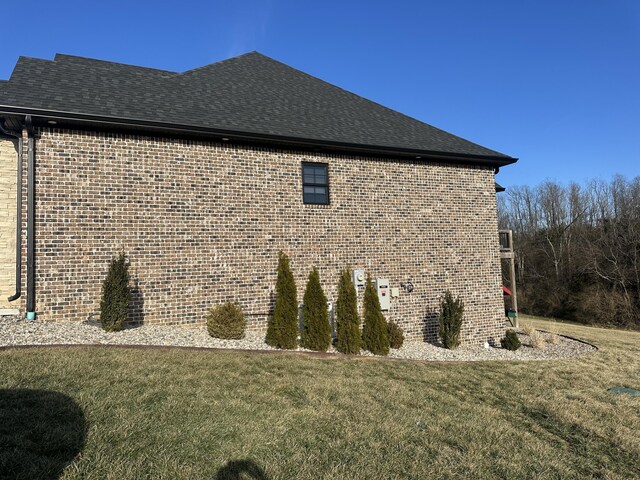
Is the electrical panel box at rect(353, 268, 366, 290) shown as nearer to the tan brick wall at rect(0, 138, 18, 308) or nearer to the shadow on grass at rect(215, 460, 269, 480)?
the shadow on grass at rect(215, 460, 269, 480)

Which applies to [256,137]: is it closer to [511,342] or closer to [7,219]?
[7,219]

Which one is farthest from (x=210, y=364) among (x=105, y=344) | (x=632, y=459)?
(x=632, y=459)

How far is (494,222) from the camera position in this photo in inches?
494

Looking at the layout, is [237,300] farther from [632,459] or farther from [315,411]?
[632,459]

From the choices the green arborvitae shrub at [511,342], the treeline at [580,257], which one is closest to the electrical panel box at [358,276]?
the green arborvitae shrub at [511,342]

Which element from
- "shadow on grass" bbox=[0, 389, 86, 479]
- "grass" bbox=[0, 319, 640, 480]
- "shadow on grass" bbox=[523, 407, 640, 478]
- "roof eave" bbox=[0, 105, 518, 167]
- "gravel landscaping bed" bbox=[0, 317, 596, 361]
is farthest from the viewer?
"roof eave" bbox=[0, 105, 518, 167]

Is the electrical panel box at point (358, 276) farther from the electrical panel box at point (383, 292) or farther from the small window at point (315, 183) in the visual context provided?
the small window at point (315, 183)

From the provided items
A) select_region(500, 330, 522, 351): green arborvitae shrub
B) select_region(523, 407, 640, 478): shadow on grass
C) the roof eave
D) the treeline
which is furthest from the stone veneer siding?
the treeline

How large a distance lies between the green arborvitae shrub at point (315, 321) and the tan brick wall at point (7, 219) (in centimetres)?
614

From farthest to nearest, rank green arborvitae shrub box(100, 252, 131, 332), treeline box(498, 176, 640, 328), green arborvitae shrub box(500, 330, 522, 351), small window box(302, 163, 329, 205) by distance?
treeline box(498, 176, 640, 328) → green arborvitae shrub box(500, 330, 522, 351) → small window box(302, 163, 329, 205) → green arborvitae shrub box(100, 252, 131, 332)

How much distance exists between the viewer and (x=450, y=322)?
10539 mm

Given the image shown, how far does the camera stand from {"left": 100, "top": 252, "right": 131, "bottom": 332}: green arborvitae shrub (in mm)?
7609

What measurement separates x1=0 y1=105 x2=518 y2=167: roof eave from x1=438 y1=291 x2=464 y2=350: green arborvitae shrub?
420 cm

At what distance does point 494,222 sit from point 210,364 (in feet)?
32.6
